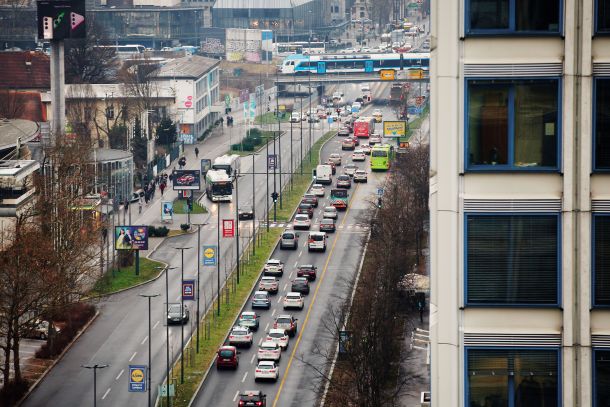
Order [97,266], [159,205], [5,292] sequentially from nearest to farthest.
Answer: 1. [5,292]
2. [97,266]
3. [159,205]

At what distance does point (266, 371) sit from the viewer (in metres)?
112

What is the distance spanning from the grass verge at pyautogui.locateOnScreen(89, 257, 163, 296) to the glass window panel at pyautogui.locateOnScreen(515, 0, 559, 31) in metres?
111

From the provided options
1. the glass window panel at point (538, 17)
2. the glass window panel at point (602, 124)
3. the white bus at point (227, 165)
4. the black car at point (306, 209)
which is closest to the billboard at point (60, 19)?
the white bus at point (227, 165)

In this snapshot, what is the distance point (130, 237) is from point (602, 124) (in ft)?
381

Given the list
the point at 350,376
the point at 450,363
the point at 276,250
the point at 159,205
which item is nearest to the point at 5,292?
the point at 350,376

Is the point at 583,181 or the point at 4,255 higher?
the point at 583,181

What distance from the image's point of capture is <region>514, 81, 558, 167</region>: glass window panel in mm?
27219

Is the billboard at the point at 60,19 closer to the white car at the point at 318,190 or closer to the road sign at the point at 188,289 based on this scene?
the white car at the point at 318,190

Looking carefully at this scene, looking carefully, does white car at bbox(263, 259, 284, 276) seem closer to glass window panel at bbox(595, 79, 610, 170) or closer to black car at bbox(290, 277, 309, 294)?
black car at bbox(290, 277, 309, 294)

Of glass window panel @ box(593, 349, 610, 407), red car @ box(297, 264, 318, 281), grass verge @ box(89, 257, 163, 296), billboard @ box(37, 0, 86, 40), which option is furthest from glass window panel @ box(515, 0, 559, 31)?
billboard @ box(37, 0, 86, 40)

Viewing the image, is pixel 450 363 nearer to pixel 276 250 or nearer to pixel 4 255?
pixel 4 255

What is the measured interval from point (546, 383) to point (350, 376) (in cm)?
7482

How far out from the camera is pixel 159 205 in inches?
7180

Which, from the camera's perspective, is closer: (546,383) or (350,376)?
(546,383)
